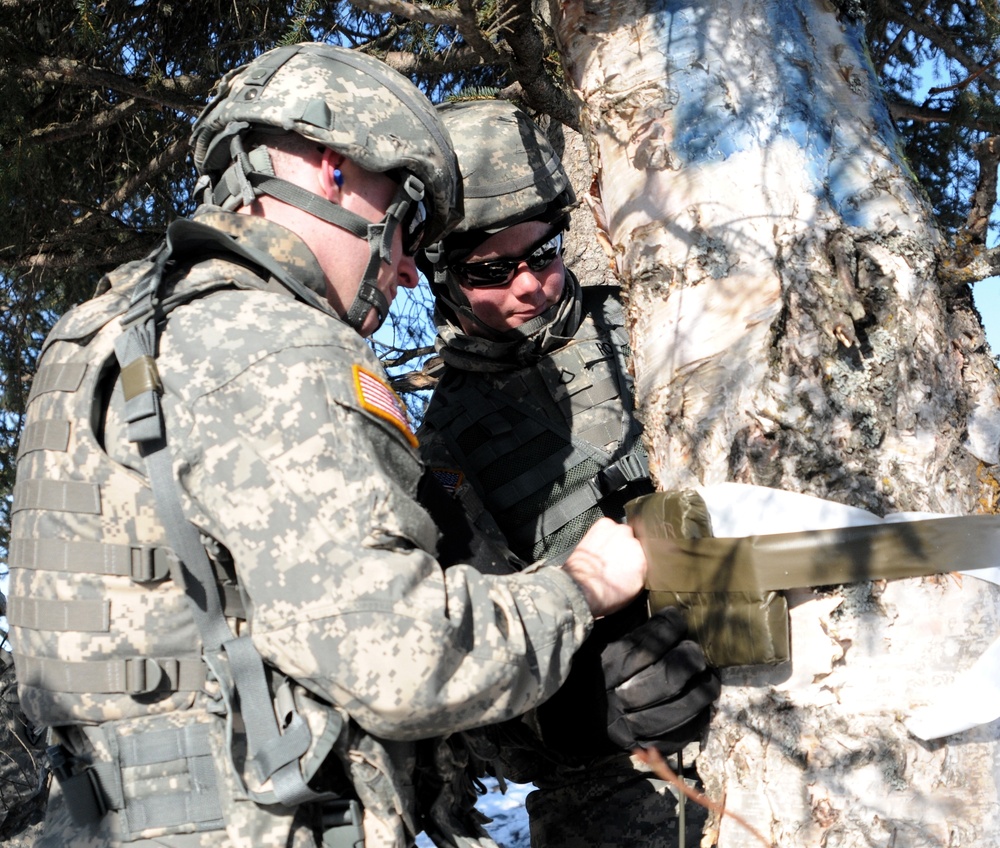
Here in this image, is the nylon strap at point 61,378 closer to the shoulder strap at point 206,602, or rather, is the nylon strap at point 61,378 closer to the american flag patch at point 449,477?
the shoulder strap at point 206,602

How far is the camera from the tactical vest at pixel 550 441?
3.07 meters

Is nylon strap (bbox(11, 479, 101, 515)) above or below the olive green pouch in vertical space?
above

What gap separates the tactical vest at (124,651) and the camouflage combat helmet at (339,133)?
368 millimetres

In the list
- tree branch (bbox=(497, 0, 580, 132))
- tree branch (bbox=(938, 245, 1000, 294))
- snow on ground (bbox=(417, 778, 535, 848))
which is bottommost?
snow on ground (bbox=(417, 778, 535, 848))

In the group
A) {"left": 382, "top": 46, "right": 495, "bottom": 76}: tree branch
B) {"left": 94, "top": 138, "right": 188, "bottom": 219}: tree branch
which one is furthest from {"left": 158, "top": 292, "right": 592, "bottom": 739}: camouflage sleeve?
{"left": 94, "top": 138, "right": 188, "bottom": 219}: tree branch

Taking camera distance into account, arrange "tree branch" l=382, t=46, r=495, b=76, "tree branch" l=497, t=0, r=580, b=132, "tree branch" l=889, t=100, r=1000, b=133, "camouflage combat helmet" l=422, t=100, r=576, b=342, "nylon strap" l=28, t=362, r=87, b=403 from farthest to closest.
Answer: "tree branch" l=382, t=46, r=495, b=76 < "camouflage combat helmet" l=422, t=100, r=576, b=342 < "tree branch" l=497, t=0, r=580, b=132 < "tree branch" l=889, t=100, r=1000, b=133 < "nylon strap" l=28, t=362, r=87, b=403

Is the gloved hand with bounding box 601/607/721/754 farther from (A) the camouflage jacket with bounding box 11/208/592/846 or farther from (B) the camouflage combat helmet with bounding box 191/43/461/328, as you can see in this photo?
(B) the camouflage combat helmet with bounding box 191/43/461/328

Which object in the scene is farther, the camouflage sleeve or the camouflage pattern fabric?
the camouflage pattern fabric

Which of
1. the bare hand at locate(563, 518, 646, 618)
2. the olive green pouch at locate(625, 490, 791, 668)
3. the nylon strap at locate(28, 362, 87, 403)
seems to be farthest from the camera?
the bare hand at locate(563, 518, 646, 618)

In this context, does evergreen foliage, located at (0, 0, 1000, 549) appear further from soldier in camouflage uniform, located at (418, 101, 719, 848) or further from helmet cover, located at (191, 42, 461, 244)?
helmet cover, located at (191, 42, 461, 244)

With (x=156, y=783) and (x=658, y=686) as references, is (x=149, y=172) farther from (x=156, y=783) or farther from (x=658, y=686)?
(x=658, y=686)

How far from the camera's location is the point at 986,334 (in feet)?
6.06

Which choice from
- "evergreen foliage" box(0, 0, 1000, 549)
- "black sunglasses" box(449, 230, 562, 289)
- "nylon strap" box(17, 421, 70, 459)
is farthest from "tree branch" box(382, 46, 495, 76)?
"nylon strap" box(17, 421, 70, 459)

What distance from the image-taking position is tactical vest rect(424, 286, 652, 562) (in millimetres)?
3070
